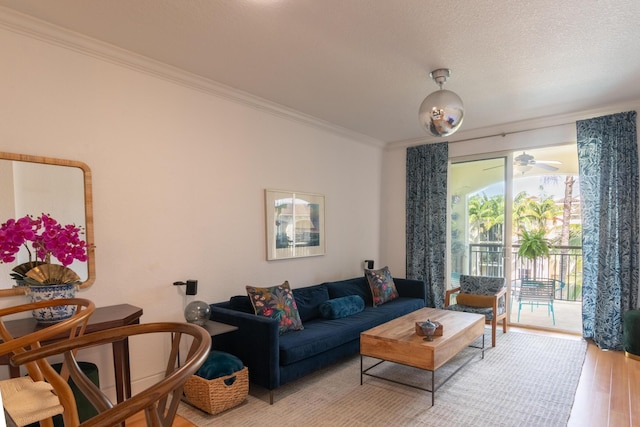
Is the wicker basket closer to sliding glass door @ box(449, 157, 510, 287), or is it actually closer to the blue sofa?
the blue sofa

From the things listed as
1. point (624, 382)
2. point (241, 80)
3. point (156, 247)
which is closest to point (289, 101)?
point (241, 80)

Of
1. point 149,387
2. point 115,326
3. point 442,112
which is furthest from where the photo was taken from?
point 442,112

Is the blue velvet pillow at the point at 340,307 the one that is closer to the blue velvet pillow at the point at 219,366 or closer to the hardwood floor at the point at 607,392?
the blue velvet pillow at the point at 219,366

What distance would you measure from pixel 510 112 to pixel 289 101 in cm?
268

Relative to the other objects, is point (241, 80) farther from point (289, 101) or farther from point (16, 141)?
point (16, 141)

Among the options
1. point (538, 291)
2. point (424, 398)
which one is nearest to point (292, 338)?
point (424, 398)

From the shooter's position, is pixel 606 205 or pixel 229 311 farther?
pixel 606 205

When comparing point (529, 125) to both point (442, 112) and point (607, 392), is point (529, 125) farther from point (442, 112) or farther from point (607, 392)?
point (607, 392)

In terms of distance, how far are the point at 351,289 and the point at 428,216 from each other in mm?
1805

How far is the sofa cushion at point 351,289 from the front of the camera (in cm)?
423

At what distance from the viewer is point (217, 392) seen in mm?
2564

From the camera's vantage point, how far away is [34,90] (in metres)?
2.38

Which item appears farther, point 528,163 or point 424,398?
point 528,163

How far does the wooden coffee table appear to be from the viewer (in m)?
2.70
